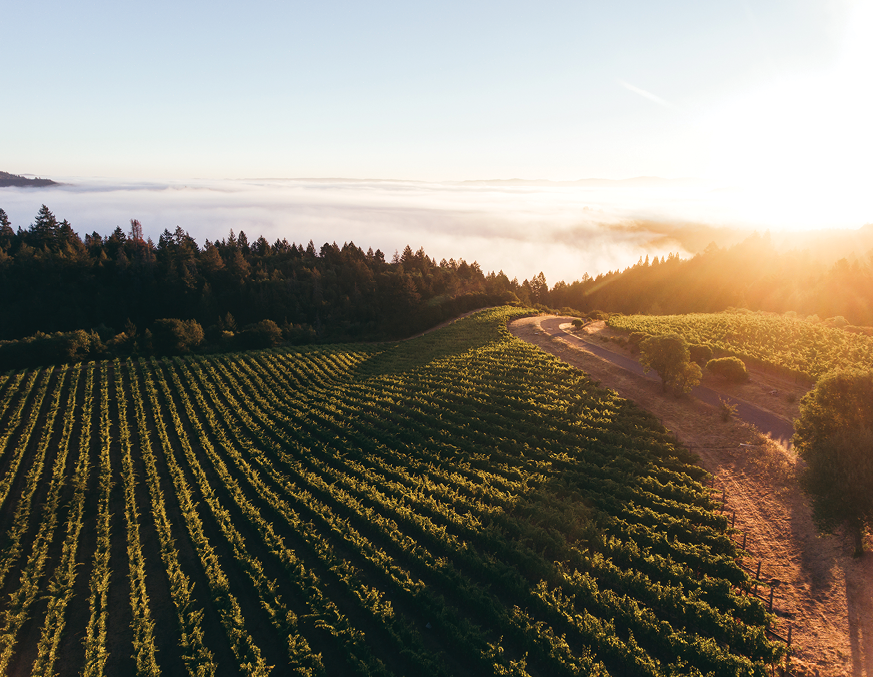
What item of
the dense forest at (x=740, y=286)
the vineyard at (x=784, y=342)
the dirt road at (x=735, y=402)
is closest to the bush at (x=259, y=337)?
the dirt road at (x=735, y=402)

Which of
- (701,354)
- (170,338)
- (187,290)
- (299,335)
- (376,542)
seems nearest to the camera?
(376,542)

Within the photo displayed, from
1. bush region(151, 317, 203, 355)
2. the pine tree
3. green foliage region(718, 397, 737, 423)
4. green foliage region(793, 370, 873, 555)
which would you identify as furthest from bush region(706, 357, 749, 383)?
the pine tree

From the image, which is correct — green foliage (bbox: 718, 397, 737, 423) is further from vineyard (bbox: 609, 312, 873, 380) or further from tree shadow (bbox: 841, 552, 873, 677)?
tree shadow (bbox: 841, 552, 873, 677)

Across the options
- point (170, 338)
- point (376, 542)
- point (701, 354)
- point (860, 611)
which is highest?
point (701, 354)

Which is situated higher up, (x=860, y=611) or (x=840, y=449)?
(x=840, y=449)

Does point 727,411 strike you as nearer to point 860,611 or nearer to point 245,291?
point 860,611

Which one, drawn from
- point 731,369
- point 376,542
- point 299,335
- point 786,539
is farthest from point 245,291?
point 786,539

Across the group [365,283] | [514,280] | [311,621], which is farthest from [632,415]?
[514,280]
